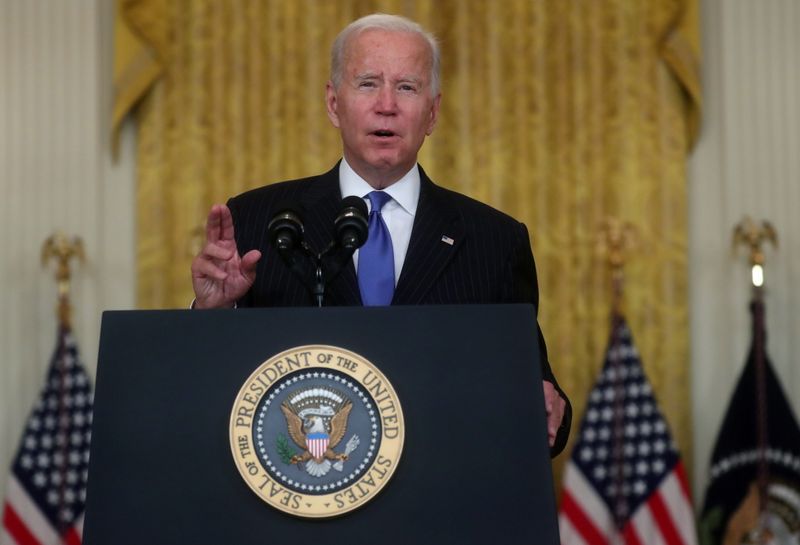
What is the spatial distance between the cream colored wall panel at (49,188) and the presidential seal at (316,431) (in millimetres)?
5372

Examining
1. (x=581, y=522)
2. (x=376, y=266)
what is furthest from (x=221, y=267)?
(x=581, y=522)

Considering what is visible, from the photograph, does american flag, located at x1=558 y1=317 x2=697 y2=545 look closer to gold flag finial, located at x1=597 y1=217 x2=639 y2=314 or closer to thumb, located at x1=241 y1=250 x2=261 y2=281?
gold flag finial, located at x1=597 y1=217 x2=639 y2=314

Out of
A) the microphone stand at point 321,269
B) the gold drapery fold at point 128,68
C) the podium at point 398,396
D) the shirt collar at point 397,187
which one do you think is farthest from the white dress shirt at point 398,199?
the gold drapery fold at point 128,68

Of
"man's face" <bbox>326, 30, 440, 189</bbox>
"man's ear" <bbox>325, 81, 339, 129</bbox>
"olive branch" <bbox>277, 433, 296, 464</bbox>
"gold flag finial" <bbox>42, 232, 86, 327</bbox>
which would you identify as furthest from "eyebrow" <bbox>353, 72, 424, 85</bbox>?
"gold flag finial" <bbox>42, 232, 86, 327</bbox>

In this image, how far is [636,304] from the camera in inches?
Answer: 301

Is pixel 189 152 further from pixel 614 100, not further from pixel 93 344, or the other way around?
pixel 614 100

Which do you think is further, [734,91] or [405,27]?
[734,91]

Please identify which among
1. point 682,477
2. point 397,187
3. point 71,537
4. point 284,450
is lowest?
point 71,537

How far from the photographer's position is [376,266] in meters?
3.12

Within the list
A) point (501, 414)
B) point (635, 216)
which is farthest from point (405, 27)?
point (635, 216)

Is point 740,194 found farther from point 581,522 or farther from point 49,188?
point 49,188

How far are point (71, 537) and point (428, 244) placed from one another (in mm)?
4603

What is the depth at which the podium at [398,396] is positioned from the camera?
2369mm

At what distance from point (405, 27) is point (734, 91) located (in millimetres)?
4761
